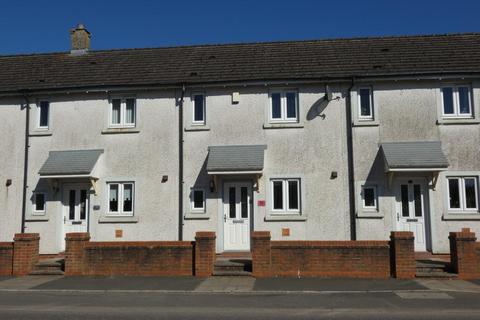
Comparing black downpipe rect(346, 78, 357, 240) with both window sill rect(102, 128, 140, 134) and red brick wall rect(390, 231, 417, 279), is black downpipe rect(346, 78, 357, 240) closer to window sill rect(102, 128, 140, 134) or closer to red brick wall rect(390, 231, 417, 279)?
red brick wall rect(390, 231, 417, 279)

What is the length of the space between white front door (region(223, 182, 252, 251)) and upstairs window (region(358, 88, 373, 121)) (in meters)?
4.25

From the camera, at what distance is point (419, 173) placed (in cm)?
1514

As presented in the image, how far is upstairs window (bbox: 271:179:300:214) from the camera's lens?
15.7 m

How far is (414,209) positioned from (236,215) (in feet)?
18.1

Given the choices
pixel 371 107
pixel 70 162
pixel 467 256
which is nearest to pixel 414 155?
pixel 371 107

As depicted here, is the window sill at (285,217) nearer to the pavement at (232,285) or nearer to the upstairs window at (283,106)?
the upstairs window at (283,106)

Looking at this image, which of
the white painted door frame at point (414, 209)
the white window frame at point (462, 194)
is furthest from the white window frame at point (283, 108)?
the white window frame at point (462, 194)

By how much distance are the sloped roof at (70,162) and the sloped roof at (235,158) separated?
3839 mm

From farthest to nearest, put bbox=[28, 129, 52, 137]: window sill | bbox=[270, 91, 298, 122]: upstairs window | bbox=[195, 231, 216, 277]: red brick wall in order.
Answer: bbox=[28, 129, 52, 137]: window sill
bbox=[270, 91, 298, 122]: upstairs window
bbox=[195, 231, 216, 277]: red brick wall

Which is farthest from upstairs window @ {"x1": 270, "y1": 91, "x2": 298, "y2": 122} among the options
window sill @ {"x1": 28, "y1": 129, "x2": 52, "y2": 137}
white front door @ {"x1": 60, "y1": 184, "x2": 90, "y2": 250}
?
window sill @ {"x1": 28, "y1": 129, "x2": 52, "y2": 137}

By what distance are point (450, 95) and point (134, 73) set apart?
1060 centimetres

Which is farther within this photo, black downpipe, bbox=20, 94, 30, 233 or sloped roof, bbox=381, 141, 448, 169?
black downpipe, bbox=20, 94, 30, 233

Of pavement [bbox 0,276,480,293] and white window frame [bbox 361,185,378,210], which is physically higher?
white window frame [bbox 361,185,378,210]

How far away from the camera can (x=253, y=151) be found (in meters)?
15.7
